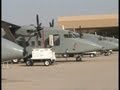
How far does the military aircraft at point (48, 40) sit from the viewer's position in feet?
107

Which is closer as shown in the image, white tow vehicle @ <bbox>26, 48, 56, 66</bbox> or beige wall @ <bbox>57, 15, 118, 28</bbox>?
white tow vehicle @ <bbox>26, 48, 56, 66</bbox>

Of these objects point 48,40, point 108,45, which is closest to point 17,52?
point 48,40

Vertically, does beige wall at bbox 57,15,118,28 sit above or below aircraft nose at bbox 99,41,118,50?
above

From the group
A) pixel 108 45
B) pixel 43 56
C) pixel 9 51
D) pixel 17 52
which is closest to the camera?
pixel 9 51

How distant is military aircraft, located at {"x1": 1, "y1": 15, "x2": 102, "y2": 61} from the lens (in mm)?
32562

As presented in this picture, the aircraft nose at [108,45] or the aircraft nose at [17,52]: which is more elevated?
the aircraft nose at [108,45]

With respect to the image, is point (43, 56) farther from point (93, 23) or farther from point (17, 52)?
point (93, 23)

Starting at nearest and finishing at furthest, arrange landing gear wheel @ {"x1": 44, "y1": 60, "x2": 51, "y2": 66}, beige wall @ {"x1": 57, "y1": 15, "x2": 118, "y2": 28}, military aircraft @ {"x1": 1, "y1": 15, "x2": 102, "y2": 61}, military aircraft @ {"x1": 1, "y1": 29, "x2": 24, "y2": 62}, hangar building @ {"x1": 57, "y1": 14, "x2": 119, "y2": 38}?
military aircraft @ {"x1": 1, "y1": 29, "x2": 24, "y2": 62}, landing gear wheel @ {"x1": 44, "y1": 60, "x2": 51, "y2": 66}, military aircraft @ {"x1": 1, "y1": 15, "x2": 102, "y2": 61}, hangar building @ {"x1": 57, "y1": 14, "x2": 119, "y2": 38}, beige wall @ {"x1": 57, "y1": 15, "x2": 118, "y2": 28}

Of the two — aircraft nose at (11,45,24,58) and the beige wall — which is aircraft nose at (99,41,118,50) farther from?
the beige wall

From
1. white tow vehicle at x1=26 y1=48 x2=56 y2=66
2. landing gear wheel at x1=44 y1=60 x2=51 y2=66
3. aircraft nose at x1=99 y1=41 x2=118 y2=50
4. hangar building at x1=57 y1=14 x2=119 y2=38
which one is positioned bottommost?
landing gear wheel at x1=44 y1=60 x2=51 y2=66

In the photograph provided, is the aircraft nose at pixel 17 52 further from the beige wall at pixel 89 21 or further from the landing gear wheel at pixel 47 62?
the beige wall at pixel 89 21

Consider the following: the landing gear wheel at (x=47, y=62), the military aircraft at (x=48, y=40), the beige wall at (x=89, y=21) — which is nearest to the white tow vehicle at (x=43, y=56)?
the landing gear wheel at (x=47, y=62)

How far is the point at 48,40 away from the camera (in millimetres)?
32656

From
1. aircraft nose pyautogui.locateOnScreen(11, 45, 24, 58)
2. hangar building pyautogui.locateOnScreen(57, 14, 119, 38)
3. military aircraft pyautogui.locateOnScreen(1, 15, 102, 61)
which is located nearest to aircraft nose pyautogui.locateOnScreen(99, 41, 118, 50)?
military aircraft pyautogui.locateOnScreen(1, 15, 102, 61)
